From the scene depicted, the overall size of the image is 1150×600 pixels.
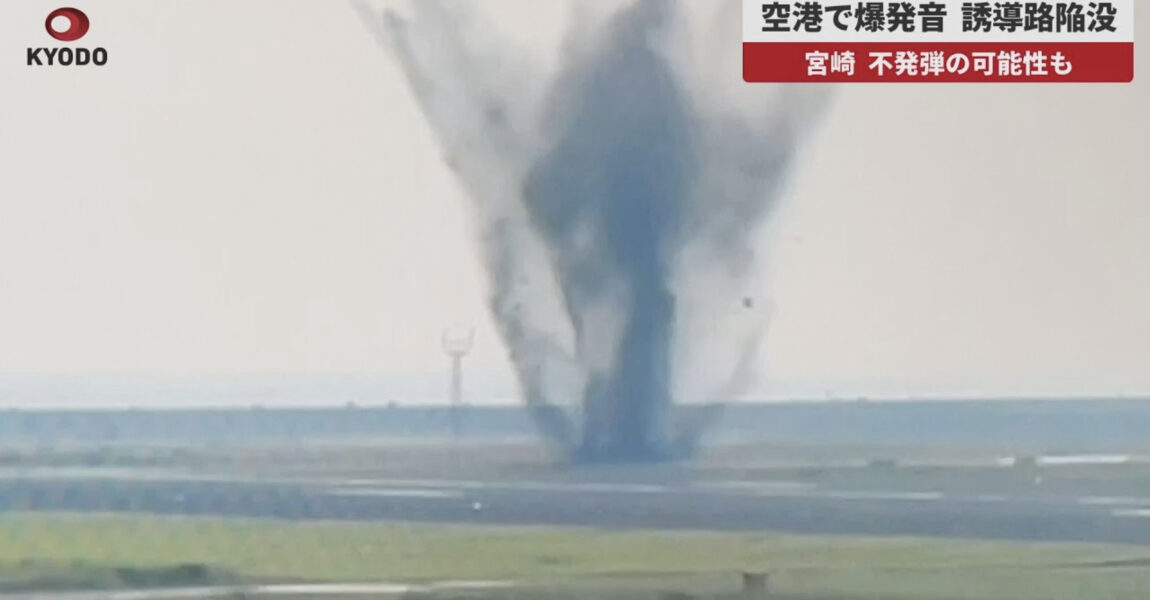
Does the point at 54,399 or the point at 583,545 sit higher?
the point at 54,399

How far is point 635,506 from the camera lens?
3.32ft

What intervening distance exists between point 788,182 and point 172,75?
48cm

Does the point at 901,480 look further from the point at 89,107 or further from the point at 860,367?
the point at 89,107

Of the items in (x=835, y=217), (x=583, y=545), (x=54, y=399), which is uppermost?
(x=835, y=217)

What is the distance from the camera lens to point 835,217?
3.39ft

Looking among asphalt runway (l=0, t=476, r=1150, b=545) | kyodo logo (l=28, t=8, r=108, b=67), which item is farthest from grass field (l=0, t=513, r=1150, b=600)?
kyodo logo (l=28, t=8, r=108, b=67)

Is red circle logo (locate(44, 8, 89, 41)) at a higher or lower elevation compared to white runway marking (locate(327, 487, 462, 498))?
higher

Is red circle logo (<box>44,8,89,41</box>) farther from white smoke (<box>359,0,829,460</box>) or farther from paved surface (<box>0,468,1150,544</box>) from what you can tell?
paved surface (<box>0,468,1150,544</box>)

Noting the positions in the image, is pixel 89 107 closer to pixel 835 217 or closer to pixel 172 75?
pixel 172 75

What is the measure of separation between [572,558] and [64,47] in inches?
21.4

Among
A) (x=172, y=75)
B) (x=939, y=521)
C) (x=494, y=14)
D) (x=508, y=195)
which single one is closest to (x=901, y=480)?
(x=939, y=521)

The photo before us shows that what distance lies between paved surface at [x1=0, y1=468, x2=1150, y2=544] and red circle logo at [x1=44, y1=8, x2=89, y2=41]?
0.33m

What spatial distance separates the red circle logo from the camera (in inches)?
39.2

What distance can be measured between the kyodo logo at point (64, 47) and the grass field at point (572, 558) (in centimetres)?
34
